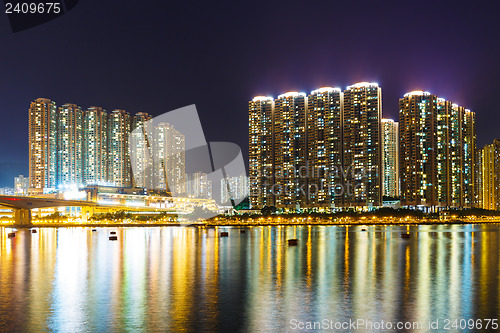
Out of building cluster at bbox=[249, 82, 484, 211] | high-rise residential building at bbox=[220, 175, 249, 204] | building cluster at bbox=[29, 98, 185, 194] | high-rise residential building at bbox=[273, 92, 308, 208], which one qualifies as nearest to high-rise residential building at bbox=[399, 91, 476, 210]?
building cluster at bbox=[249, 82, 484, 211]

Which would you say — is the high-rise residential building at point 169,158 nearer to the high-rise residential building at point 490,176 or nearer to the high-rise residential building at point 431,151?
the high-rise residential building at point 431,151

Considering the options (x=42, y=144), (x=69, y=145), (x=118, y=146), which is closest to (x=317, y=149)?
(x=118, y=146)

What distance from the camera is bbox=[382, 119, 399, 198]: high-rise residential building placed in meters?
174

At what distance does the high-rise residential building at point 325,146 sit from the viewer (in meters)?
140

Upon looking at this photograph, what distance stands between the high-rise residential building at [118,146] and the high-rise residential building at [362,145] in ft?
246

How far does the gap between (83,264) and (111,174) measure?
13987 centimetres

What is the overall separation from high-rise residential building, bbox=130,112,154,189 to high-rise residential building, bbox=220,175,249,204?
92.2ft

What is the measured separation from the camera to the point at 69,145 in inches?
6043

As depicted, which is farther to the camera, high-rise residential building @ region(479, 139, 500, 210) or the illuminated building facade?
high-rise residential building @ region(479, 139, 500, 210)

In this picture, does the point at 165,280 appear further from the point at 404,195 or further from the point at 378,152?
the point at 404,195

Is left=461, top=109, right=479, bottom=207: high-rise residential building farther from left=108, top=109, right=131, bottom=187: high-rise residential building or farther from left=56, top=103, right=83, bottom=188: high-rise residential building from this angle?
left=56, top=103, right=83, bottom=188: high-rise residential building

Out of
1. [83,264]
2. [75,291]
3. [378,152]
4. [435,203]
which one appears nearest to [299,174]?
[378,152]

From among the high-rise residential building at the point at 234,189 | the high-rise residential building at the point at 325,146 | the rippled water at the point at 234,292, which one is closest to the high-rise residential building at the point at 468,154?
the high-rise residential building at the point at 325,146

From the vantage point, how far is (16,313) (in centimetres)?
1514
